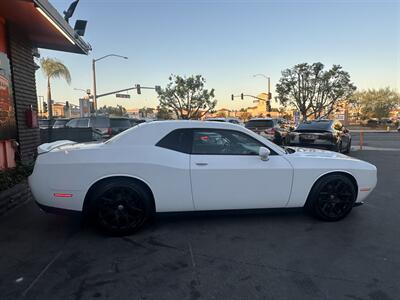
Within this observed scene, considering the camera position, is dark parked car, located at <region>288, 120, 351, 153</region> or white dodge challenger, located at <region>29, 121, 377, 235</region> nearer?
white dodge challenger, located at <region>29, 121, 377, 235</region>

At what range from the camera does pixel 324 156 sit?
4.52 meters

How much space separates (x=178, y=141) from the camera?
412cm

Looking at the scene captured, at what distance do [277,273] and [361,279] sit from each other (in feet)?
2.56

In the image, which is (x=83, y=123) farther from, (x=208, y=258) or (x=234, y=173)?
(x=208, y=258)

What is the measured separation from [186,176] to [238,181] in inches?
27.8

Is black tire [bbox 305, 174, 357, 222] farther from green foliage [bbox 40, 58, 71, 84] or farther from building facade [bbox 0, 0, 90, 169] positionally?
green foliage [bbox 40, 58, 71, 84]

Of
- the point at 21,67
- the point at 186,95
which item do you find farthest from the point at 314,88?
the point at 21,67

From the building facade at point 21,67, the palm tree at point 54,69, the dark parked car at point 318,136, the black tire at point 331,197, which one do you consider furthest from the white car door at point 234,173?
the palm tree at point 54,69

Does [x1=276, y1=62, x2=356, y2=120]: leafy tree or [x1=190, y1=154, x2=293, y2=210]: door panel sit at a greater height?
[x1=276, y1=62, x2=356, y2=120]: leafy tree

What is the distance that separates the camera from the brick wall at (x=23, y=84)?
270 inches

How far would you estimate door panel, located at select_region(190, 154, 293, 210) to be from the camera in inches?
159

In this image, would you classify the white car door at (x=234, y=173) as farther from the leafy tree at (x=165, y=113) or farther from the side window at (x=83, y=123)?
the leafy tree at (x=165, y=113)

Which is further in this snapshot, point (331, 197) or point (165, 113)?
point (165, 113)

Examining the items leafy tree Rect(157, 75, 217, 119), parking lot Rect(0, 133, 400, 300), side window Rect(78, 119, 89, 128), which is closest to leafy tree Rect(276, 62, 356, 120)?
leafy tree Rect(157, 75, 217, 119)
